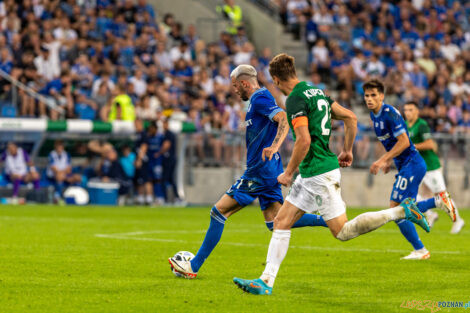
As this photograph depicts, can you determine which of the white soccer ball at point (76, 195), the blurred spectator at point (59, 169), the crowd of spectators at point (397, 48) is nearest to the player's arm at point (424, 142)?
the blurred spectator at point (59, 169)

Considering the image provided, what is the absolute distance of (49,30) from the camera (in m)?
24.9

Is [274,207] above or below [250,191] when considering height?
below

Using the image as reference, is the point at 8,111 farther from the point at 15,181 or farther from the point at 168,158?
the point at 168,158

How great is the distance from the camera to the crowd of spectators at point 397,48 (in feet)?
95.2

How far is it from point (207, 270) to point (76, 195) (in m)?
14.3

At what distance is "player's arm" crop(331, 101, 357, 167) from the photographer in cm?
818

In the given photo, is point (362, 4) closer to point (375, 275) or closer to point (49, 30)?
point (49, 30)

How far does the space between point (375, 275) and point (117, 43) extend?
17642 millimetres

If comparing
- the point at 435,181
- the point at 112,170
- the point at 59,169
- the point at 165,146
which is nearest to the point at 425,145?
the point at 435,181

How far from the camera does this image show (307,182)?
7.79 metres

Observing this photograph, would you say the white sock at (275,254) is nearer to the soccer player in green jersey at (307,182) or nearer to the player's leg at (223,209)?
the soccer player in green jersey at (307,182)

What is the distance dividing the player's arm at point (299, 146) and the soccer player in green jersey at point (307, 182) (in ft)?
0.04

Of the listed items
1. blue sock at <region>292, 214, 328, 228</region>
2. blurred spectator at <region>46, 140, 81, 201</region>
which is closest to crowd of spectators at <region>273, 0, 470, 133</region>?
blurred spectator at <region>46, 140, 81, 201</region>

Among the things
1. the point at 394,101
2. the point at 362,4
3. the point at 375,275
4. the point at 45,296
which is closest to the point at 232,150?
the point at 394,101
